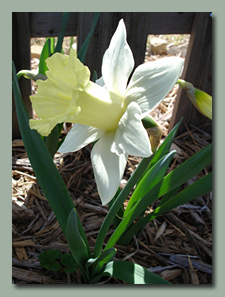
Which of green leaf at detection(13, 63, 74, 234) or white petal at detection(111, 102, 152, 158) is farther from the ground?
white petal at detection(111, 102, 152, 158)

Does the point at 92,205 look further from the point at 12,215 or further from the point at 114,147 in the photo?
the point at 114,147

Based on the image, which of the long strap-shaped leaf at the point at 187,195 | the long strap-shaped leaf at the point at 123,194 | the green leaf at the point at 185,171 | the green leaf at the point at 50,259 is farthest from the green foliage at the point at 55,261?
A: the green leaf at the point at 185,171

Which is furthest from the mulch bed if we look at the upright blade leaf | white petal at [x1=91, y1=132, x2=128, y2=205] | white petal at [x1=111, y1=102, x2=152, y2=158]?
white petal at [x1=111, y1=102, x2=152, y2=158]

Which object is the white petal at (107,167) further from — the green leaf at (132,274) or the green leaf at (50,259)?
the green leaf at (50,259)

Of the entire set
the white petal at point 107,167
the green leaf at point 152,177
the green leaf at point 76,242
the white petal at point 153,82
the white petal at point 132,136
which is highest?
the white petal at point 153,82

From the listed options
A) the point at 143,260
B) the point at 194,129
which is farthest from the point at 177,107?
the point at 143,260

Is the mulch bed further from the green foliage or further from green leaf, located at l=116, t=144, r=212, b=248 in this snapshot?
green leaf, located at l=116, t=144, r=212, b=248

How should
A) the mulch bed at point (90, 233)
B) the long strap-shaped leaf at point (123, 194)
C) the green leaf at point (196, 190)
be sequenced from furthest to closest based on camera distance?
the mulch bed at point (90, 233) < the green leaf at point (196, 190) < the long strap-shaped leaf at point (123, 194)

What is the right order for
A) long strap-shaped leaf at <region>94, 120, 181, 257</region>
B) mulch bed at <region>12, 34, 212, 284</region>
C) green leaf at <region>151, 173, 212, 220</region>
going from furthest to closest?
mulch bed at <region>12, 34, 212, 284</region>, green leaf at <region>151, 173, 212, 220</region>, long strap-shaped leaf at <region>94, 120, 181, 257</region>
